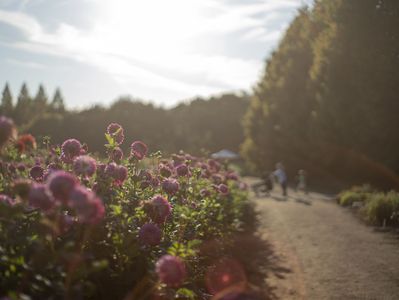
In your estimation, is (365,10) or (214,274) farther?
(365,10)

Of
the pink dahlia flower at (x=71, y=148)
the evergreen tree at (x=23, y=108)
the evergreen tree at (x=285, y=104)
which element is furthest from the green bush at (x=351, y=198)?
the evergreen tree at (x=23, y=108)

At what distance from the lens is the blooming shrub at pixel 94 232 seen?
7.61 ft

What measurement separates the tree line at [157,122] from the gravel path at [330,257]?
12.1 metres

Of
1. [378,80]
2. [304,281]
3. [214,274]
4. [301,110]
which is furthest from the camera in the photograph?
[301,110]

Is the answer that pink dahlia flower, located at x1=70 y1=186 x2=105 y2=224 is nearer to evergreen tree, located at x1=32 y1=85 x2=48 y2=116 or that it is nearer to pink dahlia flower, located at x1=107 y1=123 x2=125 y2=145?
pink dahlia flower, located at x1=107 y1=123 x2=125 y2=145

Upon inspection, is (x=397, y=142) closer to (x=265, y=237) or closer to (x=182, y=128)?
(x=265, y=237)

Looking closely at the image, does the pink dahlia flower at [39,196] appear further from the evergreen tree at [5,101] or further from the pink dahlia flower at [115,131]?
the evergreen tree at [5,101]

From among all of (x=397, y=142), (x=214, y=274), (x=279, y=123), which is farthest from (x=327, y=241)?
(x=279, y=123)

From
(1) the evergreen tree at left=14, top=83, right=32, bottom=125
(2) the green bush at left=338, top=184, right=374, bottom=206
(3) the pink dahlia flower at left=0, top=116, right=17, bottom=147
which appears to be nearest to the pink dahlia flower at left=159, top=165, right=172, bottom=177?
(3) the pink dahlia flower at left=0, top=116, right=17, bottom=147

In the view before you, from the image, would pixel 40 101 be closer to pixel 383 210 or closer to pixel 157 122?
pixel 157 122

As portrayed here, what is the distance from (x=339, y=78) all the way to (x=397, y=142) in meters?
3.65

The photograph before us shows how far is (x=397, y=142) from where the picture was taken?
50.3ft

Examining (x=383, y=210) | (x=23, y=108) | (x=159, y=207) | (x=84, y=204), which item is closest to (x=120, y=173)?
(x=159, y=207)

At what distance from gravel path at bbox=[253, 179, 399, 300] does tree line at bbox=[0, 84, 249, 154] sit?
1211 centimetres
